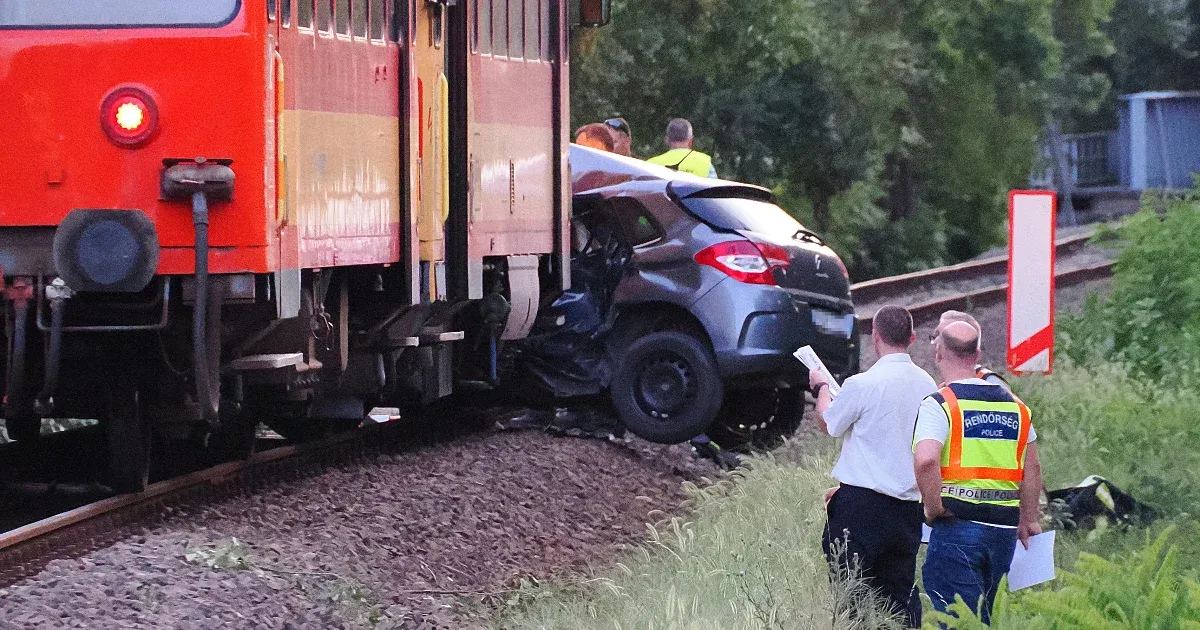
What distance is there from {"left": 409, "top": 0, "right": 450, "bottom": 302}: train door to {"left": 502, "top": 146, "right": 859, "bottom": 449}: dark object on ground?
65.9 inches

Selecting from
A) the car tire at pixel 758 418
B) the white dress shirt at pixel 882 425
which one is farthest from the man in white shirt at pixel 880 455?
the car tire at pixel 758 418

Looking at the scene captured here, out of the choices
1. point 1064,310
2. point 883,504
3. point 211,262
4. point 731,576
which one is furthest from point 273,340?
point 1064,310

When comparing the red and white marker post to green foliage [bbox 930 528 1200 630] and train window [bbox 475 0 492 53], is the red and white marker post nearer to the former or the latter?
train window [bbox 475 0 492 53]

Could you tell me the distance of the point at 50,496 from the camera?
31.3 ft

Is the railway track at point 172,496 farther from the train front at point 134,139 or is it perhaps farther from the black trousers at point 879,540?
the black trousers at point 879,540

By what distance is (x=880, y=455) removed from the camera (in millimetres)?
7023

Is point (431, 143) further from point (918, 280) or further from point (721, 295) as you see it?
point (918, 280)

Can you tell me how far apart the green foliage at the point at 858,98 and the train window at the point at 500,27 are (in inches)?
618

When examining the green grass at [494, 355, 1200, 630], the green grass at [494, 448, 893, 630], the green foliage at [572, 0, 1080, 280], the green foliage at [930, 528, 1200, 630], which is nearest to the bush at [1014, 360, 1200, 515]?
the green grass at [494, 355, 1200, 630]

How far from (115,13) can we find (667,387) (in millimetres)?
4629

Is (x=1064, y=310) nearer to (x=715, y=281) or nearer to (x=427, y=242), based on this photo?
(x=715, y=281)

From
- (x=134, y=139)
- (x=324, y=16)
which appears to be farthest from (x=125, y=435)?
(x=324, y=16)

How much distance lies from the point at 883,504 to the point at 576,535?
3038 millimetres

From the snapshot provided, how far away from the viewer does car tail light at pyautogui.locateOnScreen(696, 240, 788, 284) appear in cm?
1180
